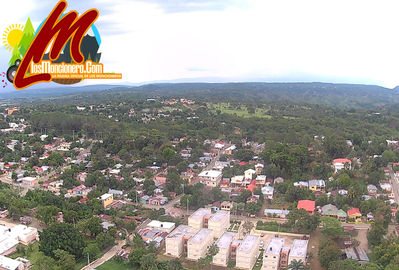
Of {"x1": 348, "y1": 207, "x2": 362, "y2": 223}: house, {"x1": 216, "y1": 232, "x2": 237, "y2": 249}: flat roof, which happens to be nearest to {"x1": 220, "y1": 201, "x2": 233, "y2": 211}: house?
{"x1": 216, "y1": 232, "x2": 237, "y2": 249}: flat roof

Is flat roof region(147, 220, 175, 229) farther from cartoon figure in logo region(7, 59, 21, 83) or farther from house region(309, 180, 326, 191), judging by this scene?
cartoon figure in logo region(7, 59, 21, 83)

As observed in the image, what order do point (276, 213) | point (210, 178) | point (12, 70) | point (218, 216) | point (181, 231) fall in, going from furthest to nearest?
point (210, 178) < point (276, 213) < point (218, 216) < point (181, 231) < point (12, 70)

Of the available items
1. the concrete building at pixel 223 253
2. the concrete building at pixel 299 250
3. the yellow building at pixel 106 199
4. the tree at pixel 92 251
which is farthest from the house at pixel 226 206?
the tree at pixel 92 251

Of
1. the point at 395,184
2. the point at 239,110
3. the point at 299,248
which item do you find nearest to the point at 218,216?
the point at 299,248

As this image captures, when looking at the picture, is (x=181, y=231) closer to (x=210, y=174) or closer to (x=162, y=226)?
(x=162, y=226)

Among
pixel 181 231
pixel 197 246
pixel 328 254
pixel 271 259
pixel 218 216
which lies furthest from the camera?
pixel 218 216

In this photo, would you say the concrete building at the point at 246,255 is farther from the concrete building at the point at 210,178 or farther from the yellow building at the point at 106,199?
the yellow building at the point at 106,199

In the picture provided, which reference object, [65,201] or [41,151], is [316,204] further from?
[41,151]
